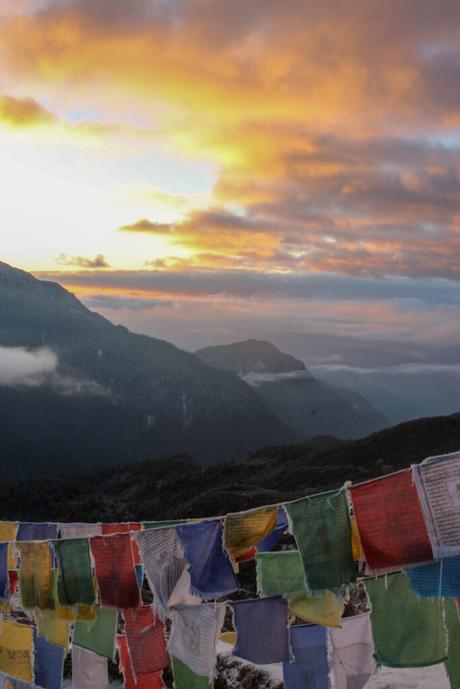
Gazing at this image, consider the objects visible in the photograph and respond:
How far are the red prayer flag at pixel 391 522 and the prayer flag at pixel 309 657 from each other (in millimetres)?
3069

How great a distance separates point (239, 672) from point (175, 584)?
9.54 meters

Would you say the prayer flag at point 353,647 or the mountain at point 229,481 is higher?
the prayer flag at point 353,647

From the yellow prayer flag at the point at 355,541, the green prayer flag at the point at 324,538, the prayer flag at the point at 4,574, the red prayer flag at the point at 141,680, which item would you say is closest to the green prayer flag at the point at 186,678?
the red prayer flag at the point at 141,680

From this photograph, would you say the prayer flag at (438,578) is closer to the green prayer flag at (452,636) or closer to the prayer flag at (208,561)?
the green prayer flag at (452,636)

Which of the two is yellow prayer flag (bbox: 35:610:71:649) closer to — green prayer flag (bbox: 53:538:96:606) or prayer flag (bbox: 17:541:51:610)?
prayer flag (bbox: 17:541:51:610)

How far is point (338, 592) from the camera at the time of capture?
1023 centimetres

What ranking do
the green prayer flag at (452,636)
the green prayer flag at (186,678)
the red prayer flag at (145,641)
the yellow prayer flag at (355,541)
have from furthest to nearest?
the red prayer flag at (145,641) < the green prayer flag at (186,678) < the green prayer flag at (452,636) < the yellow prayer flag at (355,541)

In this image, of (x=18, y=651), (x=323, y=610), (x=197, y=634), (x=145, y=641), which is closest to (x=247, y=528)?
(x=323, y=610)

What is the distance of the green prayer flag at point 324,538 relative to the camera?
9922 millimetres

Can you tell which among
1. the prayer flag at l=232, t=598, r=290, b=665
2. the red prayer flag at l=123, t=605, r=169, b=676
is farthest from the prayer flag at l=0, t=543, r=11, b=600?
the prayer flag at l=232, t=598, r=290, b=665

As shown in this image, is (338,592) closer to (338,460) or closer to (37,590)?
(37,590)

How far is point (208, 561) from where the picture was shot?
37.4 feet

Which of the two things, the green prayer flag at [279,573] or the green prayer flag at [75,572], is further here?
the green prayer flag at [75,572]

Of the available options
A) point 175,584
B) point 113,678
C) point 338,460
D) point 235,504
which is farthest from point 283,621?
point 338,460
